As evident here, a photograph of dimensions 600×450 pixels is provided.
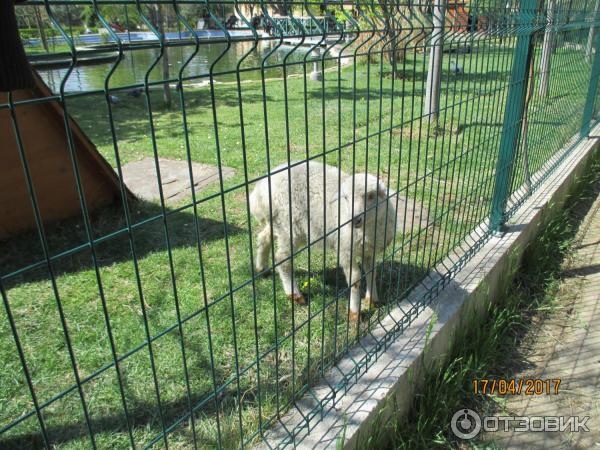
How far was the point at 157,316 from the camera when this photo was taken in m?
3.65

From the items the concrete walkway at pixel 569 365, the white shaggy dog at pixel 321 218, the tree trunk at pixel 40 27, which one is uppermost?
the tree trunk at pixel 40 27

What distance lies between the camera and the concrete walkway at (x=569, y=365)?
281 cm

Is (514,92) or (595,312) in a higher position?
(514,92)

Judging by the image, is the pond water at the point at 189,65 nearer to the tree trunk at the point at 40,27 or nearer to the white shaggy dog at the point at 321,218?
the tree trunk at the point at 40,27

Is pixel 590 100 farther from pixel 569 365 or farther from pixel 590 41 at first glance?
pixel 569 365

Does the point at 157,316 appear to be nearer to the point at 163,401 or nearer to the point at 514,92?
the point at 163,401

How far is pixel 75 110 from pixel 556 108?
941 cm

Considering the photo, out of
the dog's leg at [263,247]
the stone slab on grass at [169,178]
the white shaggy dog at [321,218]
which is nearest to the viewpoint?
the white shaggy dog at [321,218]

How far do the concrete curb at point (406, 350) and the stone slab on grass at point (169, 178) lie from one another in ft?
11.6

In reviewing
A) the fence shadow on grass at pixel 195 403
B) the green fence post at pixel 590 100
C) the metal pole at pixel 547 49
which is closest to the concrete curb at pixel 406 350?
the fence shadow on grass at pixel 195 403

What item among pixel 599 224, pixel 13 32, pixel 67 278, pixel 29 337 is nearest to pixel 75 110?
pixel 67 278

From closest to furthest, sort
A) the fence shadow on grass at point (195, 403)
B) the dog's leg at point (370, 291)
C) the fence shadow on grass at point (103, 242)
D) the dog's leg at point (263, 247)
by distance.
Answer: the fence shadow on grass at point (195, 403), the dog's leg at point (370, 291), the dog's leg at point (263, 247), the fence shadow on grass at point (103, 242)
